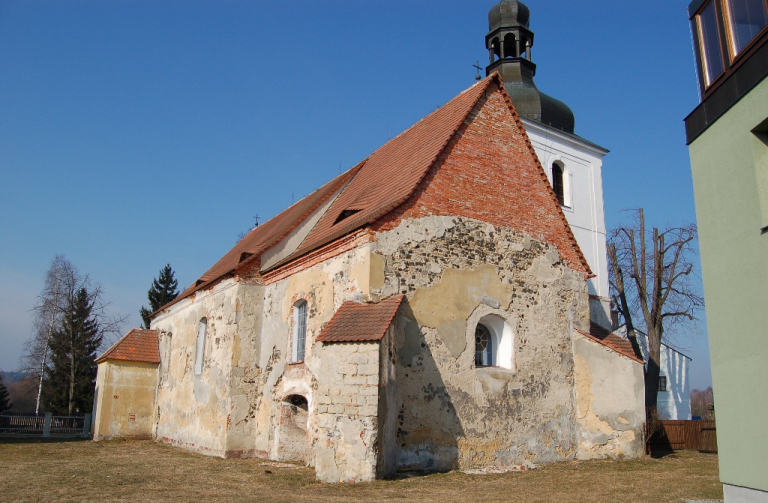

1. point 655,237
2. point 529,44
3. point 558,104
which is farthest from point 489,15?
point 655,237

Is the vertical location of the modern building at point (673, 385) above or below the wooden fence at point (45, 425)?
above

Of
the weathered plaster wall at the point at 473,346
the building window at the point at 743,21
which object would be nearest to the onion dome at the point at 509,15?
the weathered plaster wall at the point at 473,346

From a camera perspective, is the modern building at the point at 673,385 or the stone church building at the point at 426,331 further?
the modern building at the point at 673,385

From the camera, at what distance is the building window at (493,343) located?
12.4 metres

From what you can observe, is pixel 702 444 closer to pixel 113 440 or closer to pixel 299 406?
pixel 299 406

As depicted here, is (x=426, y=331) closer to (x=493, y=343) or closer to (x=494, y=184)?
(x=493, y=343)

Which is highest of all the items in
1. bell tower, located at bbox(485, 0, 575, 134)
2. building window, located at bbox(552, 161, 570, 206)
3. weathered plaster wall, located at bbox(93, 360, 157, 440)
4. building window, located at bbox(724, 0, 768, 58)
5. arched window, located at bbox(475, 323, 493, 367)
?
bell tower, located at bbox(485, 0, 575, 134)

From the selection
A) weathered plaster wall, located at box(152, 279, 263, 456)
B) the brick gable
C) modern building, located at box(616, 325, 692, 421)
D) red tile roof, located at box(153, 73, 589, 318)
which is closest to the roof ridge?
red tile roof, located at box(153, 73, 589, 318)

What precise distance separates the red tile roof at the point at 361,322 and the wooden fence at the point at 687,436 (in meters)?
10.6

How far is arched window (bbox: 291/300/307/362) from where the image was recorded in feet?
44.2

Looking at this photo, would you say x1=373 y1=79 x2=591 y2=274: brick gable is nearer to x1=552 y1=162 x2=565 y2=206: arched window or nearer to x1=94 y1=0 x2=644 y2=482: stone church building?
x1=94 y1=0 x2=644 y2=482: stone church building

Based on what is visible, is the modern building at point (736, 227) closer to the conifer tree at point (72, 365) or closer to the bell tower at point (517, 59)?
the bell tower at point (517, 59)

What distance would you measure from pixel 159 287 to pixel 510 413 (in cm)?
3317

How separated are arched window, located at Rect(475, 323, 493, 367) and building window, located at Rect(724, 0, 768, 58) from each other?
22.5 feet
